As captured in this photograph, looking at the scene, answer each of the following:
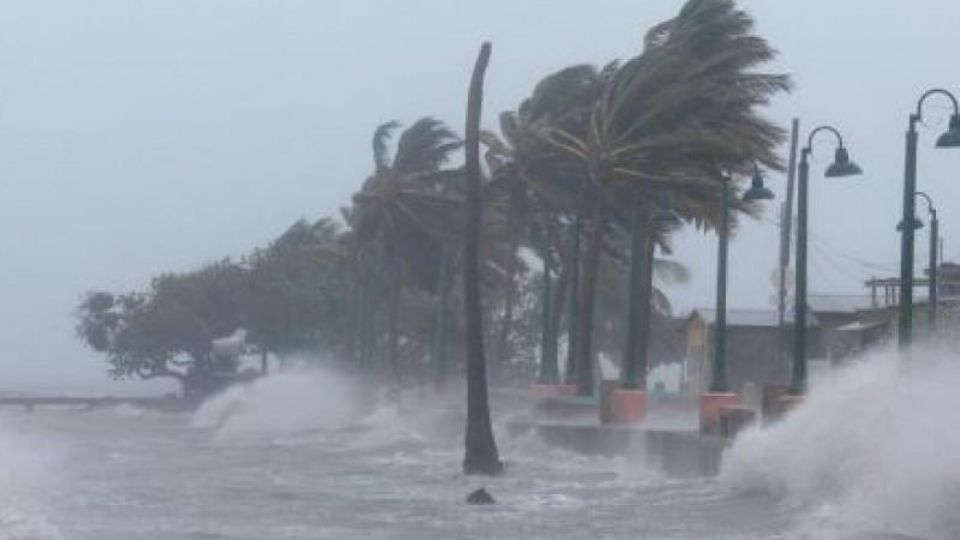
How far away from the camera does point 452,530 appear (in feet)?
84.9

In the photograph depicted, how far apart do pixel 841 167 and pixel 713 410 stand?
325 inches

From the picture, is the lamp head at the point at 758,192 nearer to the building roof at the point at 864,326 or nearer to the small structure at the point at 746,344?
the building roof at the point at 864,326

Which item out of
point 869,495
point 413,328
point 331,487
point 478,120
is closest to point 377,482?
point 331,487

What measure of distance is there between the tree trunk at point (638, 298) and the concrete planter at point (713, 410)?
797 cm

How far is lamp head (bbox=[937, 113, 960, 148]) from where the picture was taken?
26.7m

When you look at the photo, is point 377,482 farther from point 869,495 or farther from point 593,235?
point 869,495

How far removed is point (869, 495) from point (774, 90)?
27.4 metres

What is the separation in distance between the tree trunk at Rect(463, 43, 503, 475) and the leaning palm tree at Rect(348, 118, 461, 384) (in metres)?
31.5

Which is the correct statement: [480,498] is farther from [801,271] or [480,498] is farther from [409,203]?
[409,203]

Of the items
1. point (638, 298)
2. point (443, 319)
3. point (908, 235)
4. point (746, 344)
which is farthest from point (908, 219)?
point (443, 319)

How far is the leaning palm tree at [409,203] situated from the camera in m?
73.6

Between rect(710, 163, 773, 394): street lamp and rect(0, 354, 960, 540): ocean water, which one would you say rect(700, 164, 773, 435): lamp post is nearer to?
rect(710, 163, 773, 394): street lamp

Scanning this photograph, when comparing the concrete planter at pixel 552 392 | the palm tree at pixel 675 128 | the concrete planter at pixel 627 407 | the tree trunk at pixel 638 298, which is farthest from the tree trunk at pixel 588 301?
the concrete planter at pixel 627 407

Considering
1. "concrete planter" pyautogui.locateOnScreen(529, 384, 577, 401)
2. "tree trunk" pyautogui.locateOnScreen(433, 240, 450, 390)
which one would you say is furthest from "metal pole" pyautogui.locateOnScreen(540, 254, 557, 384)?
"tree trunk" pyautogui.locateOnScreen(433, 240, 450, 390)
